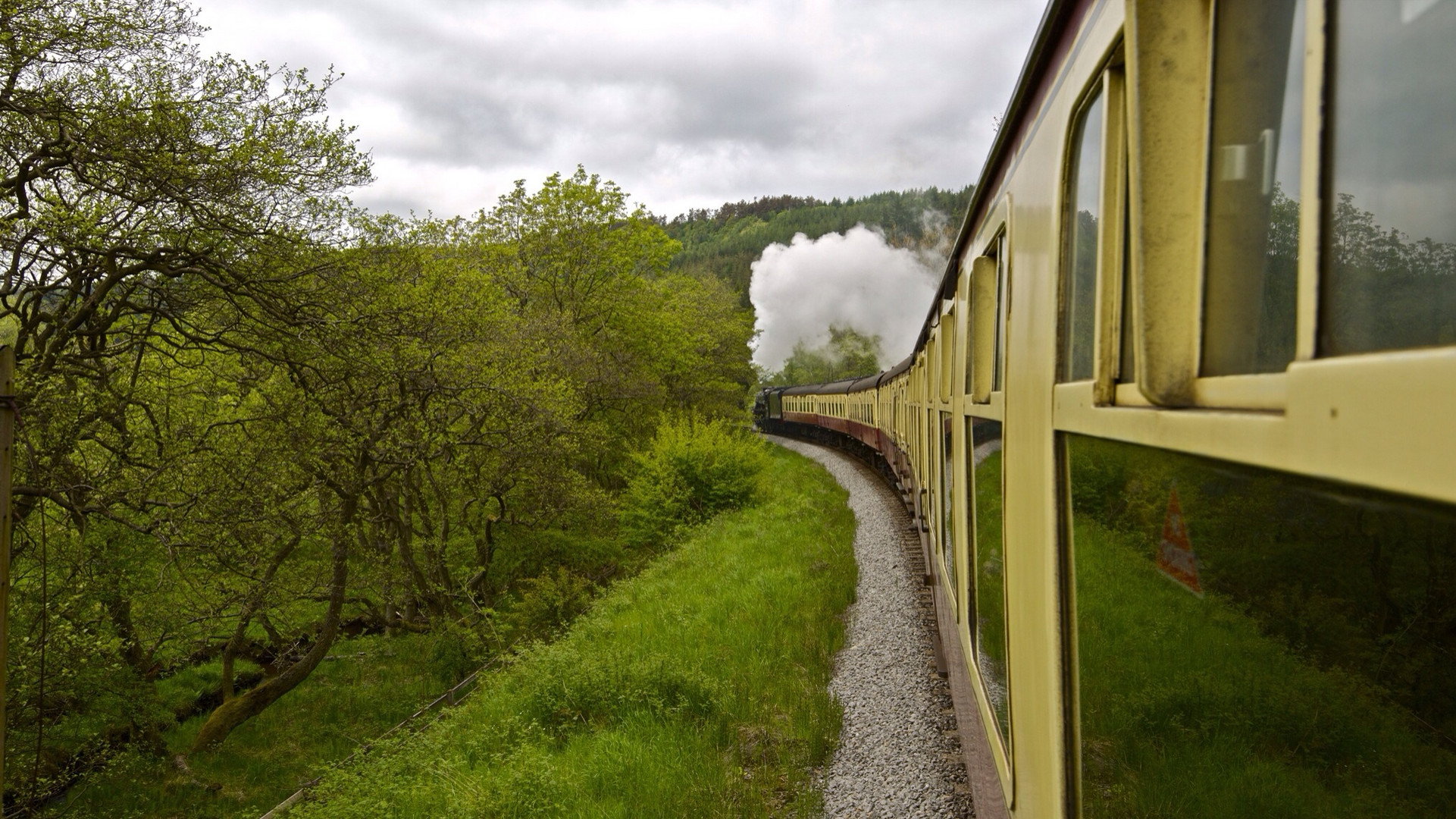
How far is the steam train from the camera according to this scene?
0.75m

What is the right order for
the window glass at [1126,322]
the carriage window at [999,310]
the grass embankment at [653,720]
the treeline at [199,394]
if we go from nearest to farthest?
the window glass at [1126,322] < the carriage window at [999,310] < the grass embankment at [653,720] < the treeline at [199,394]

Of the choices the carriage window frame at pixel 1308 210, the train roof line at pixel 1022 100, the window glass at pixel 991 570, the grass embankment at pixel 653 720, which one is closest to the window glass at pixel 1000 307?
the window glass at pixel 991 570

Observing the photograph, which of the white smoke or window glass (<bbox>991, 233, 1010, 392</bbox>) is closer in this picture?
window glass (<bbox>991, 233, 1010, 392</bbox>)

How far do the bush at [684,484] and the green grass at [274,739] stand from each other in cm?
622

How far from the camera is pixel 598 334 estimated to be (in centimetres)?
2570

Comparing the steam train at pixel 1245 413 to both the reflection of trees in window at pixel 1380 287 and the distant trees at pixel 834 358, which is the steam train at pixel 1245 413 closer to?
the reflection of trees in window at pixel 1380 287

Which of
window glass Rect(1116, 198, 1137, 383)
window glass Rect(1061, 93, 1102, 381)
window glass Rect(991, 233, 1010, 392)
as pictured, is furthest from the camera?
window glass Rect(991, 233, 1010, 392)

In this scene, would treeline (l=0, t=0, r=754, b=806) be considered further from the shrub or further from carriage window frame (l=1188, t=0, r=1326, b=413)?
carriage window frame (l=1188, t=0, r=1326, b=413)

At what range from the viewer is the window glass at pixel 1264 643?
77 cm

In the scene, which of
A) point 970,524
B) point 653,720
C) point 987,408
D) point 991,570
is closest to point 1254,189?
point 987,408

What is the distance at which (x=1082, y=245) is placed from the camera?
1884mm

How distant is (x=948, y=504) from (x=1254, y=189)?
4.39 meters

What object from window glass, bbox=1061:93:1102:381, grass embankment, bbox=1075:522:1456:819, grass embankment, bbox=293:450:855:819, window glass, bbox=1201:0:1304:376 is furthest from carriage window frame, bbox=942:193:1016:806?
grass embankment, bbox=293:450:855:819

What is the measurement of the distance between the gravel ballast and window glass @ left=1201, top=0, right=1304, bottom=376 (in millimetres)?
5040
